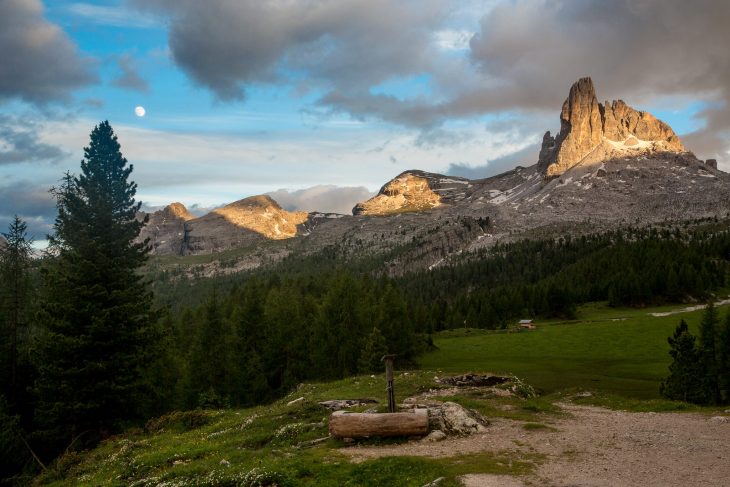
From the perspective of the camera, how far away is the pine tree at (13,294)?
4456 centimetres

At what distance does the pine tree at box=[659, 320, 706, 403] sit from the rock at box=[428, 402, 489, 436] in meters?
34.0

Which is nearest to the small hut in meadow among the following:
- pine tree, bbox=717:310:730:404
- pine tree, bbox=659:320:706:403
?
pine tree, bbox=717:310:730:404

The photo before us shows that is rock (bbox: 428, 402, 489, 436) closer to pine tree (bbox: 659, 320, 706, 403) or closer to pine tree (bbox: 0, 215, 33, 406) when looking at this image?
pine tree (bbox: 659, 320, 706, 403)

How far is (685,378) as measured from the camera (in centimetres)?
4759

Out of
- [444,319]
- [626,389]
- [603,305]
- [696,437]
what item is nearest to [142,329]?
[696,437]

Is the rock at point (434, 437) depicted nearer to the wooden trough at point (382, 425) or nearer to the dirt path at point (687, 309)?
the wooden trough at point (382, 425)

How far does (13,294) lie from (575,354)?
83526mm

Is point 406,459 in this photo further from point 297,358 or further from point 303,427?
point 297,358

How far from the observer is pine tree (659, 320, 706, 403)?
46906 millimetres

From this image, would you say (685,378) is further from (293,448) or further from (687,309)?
(687,309)

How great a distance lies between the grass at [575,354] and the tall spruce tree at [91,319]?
33.6 m

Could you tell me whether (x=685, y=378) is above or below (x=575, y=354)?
above

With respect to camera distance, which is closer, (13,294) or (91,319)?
(91,319)

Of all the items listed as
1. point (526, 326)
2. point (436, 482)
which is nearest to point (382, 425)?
point (436, 482)
